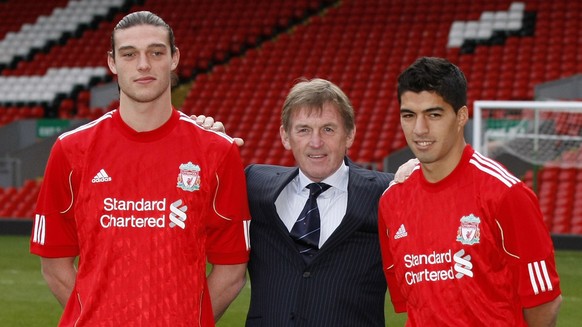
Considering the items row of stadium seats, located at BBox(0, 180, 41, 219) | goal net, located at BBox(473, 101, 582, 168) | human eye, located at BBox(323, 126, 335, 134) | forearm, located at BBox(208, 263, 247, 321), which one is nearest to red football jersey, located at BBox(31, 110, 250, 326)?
forearm, located at BBox(208, 263, 247, 321)

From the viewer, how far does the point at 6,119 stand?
64.2 feet

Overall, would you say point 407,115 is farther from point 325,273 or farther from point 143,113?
point 143,113

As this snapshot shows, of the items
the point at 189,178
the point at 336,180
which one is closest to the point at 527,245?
the point at 336,180

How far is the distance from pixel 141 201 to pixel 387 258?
34.2 inches

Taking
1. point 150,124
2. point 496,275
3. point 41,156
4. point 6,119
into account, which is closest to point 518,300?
point 496,275

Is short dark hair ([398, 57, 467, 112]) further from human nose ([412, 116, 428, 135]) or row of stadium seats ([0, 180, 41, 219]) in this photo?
row of stadium seats ([0, 180, 41, 219])

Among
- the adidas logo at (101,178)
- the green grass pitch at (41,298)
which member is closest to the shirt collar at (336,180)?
the adidas logo at (101,178)

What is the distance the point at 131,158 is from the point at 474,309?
1215 millimetres

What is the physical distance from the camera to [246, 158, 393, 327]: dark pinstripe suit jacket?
352cm

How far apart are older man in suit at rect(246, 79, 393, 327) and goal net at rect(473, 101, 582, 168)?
8.39 metres

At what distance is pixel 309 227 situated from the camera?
357 cm

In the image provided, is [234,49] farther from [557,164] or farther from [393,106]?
[557,164]

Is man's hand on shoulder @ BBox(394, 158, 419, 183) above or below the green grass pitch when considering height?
above

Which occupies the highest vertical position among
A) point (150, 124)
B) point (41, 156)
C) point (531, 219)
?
point (150, 124)
